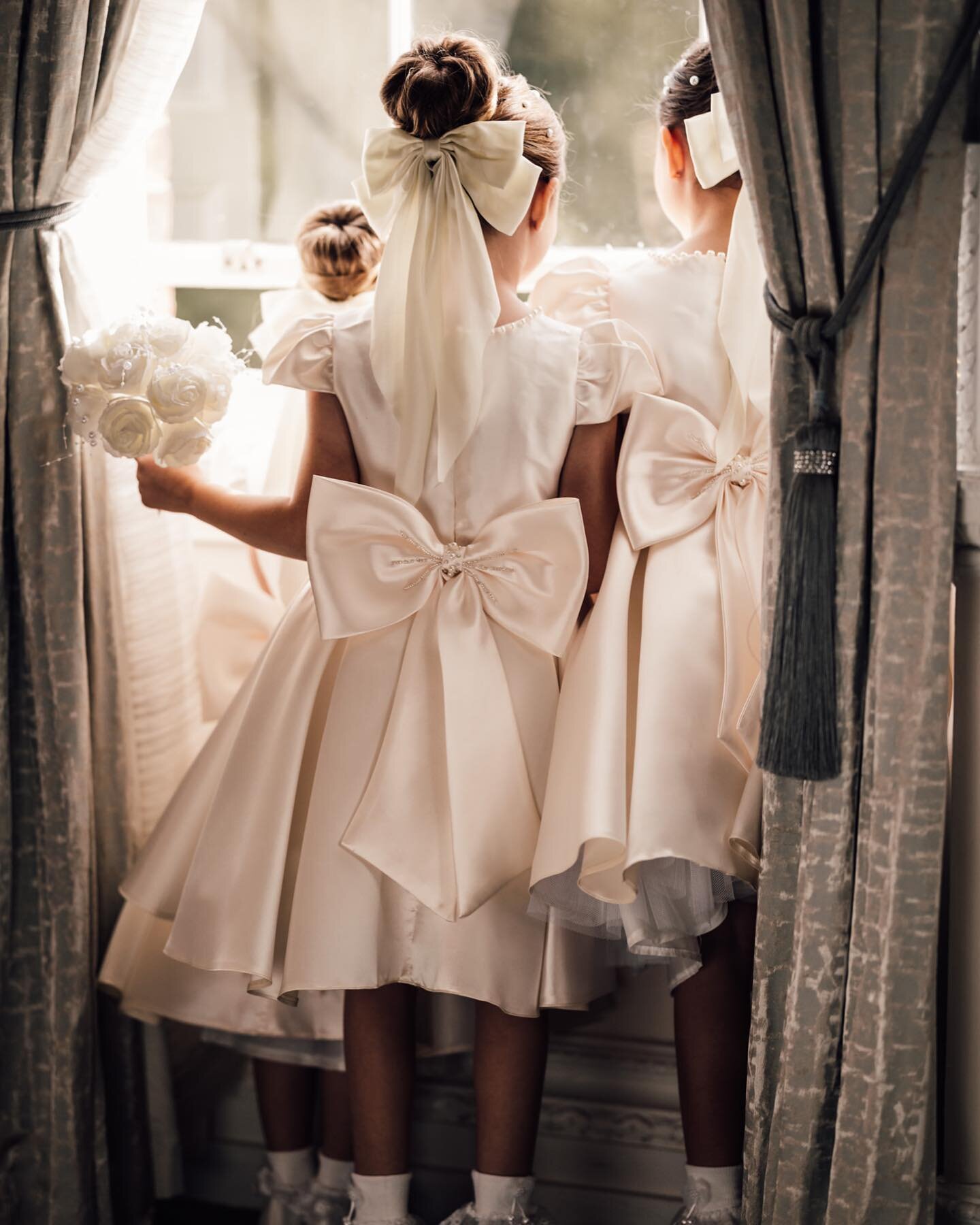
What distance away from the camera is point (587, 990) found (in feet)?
5.20

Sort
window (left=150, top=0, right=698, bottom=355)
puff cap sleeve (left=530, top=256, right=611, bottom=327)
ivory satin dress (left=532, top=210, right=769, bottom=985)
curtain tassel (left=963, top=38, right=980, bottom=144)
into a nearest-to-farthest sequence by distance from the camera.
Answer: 1. curtain tassel (left=963, top=38, right=980, bottom=144)
2. ivory satin dress (left=532, top=210, right=769, bottom=985)
3. puff cap sleeve (left=530, top=256, right=611, bottom=327)
4. window (left=150, top=0, right=698, bottom=355)

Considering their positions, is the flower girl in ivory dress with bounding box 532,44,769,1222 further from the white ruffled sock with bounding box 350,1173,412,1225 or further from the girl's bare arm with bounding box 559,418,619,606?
the white ruffled sock with bounding box 350,1173,412,1225

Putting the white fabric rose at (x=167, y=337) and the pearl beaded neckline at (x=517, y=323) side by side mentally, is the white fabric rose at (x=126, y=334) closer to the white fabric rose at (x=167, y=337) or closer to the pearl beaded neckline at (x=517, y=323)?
the white fabric rose at (x=167, y=337)

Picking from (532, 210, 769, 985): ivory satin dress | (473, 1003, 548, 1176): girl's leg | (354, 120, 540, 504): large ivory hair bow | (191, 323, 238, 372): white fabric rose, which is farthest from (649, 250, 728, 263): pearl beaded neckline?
(473, 1003, 548, 1176): girl's leg

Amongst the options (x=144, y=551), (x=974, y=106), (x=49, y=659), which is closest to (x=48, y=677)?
(x=49, y=659)

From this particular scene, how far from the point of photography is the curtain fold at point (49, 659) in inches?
63.1

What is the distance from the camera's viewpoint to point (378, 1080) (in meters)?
1.62

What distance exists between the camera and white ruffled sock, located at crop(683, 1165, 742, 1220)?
1570mm

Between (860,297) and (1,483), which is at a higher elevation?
(860,297)

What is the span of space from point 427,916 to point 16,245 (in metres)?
1.13

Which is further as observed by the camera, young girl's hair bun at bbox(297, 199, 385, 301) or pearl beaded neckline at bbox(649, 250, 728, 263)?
young girl's hair bun at bbox(297, 199, 385, 301)

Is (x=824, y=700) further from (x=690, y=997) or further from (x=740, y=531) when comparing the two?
(x=690, y=997)

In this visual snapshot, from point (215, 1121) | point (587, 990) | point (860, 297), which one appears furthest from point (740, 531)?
point (215, 1121)

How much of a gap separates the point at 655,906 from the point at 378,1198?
1.96ft
